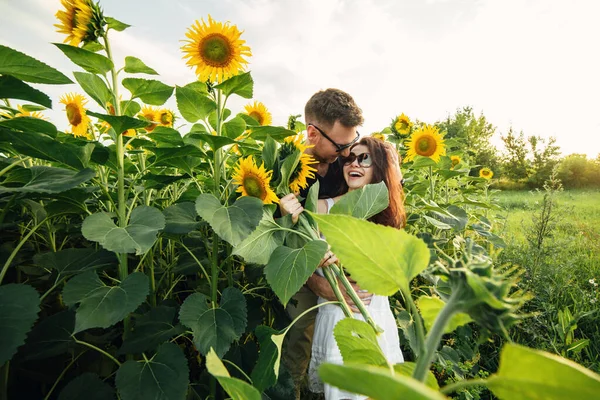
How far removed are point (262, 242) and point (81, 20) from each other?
799mm

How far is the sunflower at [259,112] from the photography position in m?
1.89

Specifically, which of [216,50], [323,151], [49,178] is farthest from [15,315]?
[323,151]

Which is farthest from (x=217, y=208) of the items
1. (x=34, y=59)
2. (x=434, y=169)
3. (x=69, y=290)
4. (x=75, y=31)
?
(x=434, y=169)

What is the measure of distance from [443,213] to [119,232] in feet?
4.96

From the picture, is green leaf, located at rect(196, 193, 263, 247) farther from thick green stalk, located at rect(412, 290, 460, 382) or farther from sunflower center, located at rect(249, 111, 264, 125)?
sunflower center, located at rect(249, 111, 264, 125)

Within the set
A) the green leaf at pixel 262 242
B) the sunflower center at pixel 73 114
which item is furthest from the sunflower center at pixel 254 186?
the sunflower center at pixel 73 114

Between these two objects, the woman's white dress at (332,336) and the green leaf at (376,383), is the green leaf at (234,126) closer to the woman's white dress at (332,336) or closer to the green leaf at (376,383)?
the woman's white dress at (332,336)

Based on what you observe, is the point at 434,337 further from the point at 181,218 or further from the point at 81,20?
the point at 81,20

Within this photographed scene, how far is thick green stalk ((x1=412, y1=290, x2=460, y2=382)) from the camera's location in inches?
10.7

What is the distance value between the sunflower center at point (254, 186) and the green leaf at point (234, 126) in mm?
176

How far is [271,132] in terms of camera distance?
1063 millimetres

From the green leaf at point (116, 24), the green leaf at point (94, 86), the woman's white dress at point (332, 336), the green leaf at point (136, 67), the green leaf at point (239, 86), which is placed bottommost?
the woman's white dress at point (332, 336)

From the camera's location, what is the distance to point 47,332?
0.90 meters

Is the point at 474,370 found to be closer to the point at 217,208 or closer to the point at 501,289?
the point at 217,208
